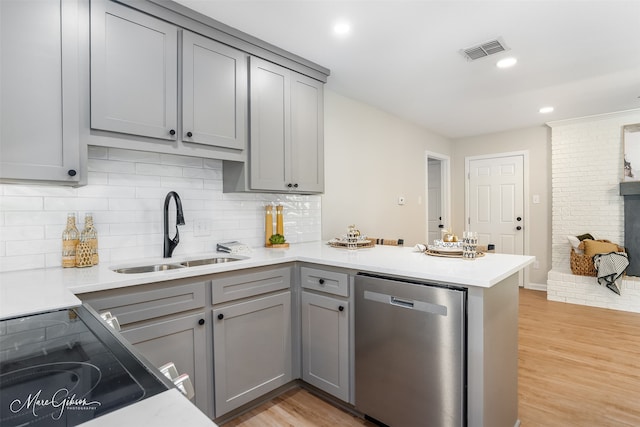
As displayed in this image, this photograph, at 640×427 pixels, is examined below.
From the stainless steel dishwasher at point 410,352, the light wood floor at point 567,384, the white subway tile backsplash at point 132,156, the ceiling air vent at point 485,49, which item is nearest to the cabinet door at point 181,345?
the light wood floor at point 567,384

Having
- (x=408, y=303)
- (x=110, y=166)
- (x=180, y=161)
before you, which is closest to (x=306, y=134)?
(x=180, y=161)

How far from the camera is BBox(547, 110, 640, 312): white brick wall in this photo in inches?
170

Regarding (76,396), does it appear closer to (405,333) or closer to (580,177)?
(405,333)

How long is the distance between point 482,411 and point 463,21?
226 centimetres

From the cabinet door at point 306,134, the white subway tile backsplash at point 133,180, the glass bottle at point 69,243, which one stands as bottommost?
the glass bottle at point 69,243

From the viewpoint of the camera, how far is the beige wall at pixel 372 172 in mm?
3480

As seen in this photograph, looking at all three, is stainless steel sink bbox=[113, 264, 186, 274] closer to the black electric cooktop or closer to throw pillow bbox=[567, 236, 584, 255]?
the black electric cooktop

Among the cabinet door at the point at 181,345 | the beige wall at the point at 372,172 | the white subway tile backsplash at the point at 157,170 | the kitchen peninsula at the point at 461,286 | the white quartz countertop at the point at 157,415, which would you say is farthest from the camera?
the beige wall at the point at 372,172

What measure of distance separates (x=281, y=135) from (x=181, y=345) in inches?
62.9

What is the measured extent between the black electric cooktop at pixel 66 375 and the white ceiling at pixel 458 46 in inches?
75.0

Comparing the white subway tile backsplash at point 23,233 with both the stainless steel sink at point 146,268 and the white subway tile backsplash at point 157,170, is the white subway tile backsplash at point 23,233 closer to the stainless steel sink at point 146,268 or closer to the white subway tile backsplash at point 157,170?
the stainless steel sink at point 146,268

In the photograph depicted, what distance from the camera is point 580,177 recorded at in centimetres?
466

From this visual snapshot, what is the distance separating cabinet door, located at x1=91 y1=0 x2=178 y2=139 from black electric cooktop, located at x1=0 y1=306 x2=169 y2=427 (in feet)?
4.06

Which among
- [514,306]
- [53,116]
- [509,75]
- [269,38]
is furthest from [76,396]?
[509,75]
